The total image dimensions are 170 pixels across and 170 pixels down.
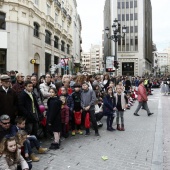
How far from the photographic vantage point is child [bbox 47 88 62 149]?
21.2ft

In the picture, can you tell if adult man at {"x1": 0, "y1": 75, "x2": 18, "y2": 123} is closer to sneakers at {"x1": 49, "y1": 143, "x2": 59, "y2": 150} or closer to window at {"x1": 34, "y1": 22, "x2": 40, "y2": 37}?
sneakers at {"x1": 49, "y1": 143, "x2": 59, "y2": 150}

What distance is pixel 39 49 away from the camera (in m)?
27.4

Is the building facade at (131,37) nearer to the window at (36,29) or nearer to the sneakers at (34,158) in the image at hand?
the window at (36,29)

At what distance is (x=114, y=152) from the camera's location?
612 centimetres

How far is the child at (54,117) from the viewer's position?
254 inches

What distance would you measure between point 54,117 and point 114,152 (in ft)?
5.69

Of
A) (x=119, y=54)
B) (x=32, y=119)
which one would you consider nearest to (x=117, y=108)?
(x=32, y=119)

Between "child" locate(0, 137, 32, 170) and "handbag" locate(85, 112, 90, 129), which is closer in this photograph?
"child" locate(0, 137, 32, 170)

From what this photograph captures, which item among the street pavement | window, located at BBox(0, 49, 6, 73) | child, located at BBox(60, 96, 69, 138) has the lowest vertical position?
the street pavement

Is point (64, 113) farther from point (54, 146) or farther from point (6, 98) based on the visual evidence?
point (6, 98)

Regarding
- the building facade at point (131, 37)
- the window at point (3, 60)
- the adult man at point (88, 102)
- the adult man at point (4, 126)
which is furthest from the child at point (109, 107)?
the building facade at point (131, 37)

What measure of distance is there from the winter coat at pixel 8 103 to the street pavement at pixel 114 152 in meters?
1.25

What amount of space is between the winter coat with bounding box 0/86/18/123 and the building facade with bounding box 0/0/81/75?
1563cm

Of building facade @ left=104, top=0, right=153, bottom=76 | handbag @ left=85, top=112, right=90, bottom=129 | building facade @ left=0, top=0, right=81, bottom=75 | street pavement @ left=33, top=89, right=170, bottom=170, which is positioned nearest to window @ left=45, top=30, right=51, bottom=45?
building facade @ left=0, top=0, right=81, bottom=75
